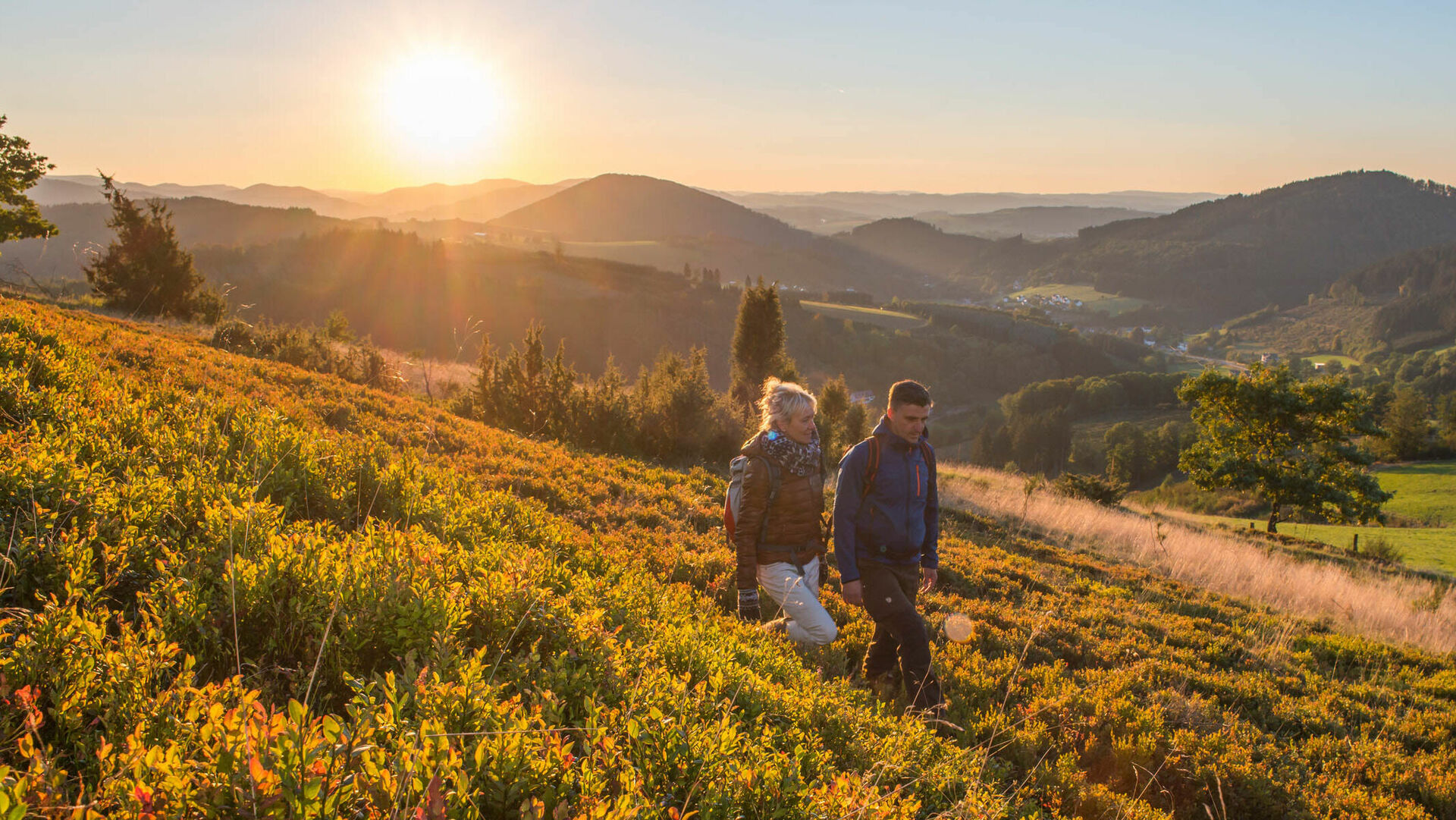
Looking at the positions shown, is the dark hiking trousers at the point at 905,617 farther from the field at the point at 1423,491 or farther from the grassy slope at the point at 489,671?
the field at the point at 1423,491

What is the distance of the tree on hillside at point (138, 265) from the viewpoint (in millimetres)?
23953

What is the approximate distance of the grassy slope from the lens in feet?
6.07

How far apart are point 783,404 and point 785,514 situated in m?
0.81

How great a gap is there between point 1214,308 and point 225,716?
24640cm

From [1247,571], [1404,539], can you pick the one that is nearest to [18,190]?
[1247,571]

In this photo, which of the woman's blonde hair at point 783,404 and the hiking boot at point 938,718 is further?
the woman's blonde hair at point 783,404

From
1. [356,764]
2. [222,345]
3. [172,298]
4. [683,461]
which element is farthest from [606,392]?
[172,298]

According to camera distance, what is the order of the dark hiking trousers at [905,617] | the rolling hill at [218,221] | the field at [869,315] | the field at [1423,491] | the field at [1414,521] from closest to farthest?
the dark hiking trousers at [905,617] < the field at [1414,521] < the field at [1423,491] < the field at [869,315] < the rolling hill at [218,221]

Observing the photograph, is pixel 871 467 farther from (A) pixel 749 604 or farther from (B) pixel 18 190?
(B) pixel 18 190

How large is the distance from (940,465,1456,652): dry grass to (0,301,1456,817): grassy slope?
2178mm

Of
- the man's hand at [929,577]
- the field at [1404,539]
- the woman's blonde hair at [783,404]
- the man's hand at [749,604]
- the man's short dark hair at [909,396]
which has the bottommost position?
the field at [1404,539]

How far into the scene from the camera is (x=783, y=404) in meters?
4.71

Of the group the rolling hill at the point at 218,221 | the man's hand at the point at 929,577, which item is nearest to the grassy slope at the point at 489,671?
the man's hand at the point at 929,577

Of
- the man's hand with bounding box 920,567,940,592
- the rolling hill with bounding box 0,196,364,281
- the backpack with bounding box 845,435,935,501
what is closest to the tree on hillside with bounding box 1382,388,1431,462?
the man's hand with bounding box 920,567,940,592
